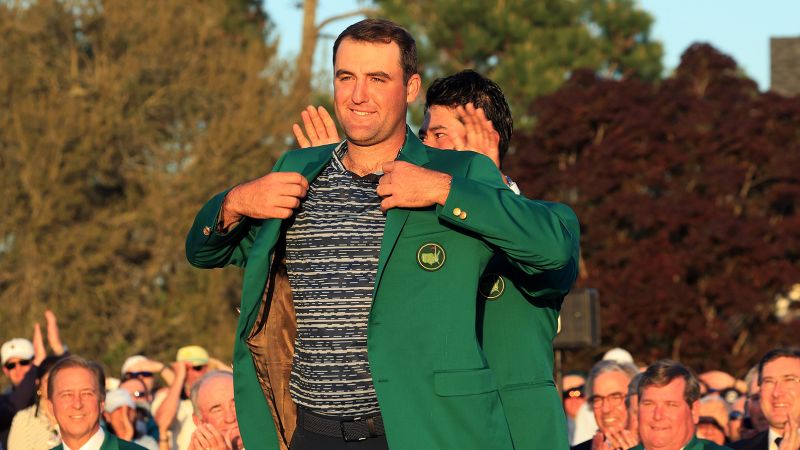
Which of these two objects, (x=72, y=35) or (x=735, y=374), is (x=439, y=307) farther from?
(x=72, y=35)

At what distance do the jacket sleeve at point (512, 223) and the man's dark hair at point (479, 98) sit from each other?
1.35 m

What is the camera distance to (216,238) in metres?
4.64

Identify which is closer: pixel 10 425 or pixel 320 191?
pixel 320 191

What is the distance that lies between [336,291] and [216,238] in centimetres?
47

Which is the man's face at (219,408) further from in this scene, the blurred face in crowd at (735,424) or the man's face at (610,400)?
the blurred face in crowd at (735,424)

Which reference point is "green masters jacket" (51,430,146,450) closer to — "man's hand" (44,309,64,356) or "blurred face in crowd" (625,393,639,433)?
"blurred face in crowd" (625,393,639,433)

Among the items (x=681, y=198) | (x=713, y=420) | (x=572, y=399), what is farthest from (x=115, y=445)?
(x=681, y=198)

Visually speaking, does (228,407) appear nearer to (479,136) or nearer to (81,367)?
(81,367)

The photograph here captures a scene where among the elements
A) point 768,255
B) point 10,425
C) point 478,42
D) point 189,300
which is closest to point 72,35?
point 189,300

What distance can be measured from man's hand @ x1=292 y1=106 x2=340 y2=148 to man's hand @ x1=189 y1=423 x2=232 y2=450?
4.18ft

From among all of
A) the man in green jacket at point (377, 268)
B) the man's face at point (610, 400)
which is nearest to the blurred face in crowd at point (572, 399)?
the man's face at point (610, 400)

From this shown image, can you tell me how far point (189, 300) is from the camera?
27.4 meters

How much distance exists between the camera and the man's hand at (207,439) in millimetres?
6125

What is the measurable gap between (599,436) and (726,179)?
776 inches
